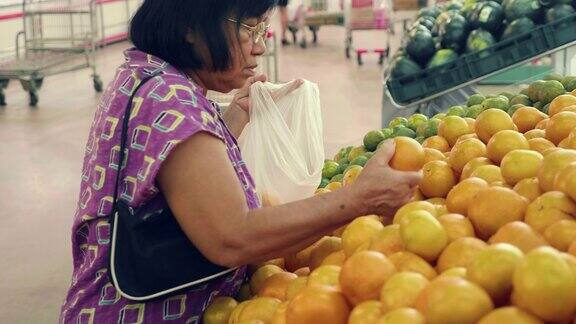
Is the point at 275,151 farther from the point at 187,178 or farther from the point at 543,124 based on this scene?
the point at 187,178

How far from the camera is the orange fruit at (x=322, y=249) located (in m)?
1.72

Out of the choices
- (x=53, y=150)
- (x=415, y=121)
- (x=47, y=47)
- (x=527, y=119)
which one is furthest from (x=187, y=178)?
(x=47, y=47)

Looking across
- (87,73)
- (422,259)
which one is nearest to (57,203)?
(422,259)

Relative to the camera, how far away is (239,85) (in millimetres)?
1773

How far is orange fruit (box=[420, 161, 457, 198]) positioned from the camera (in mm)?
1796

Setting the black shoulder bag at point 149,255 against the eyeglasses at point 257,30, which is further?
the eyeglasses at point 257,30

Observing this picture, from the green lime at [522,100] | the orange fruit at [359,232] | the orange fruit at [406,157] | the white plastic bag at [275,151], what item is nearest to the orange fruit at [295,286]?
the orange fruit at [359,232]

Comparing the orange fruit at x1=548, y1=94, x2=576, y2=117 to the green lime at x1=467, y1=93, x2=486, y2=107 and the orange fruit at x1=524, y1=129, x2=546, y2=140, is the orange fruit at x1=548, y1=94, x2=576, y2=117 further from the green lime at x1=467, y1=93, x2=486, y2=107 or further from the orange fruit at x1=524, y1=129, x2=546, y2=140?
the green lime at x1=467, y1=93, x2=486, y2=107

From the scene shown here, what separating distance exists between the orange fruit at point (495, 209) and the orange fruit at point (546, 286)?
0.36 meters

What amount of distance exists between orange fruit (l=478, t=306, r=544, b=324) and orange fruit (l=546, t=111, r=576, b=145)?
35.6 inches

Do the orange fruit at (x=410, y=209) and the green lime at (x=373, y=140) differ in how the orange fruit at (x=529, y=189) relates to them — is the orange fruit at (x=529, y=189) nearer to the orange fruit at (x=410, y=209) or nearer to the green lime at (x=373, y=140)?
the orange fruit at (x=410, y=209)

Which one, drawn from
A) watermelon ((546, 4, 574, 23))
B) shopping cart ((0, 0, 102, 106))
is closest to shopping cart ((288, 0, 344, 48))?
shopping cart ((0, 0, 102, 106))

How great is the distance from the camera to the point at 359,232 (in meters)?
1.56

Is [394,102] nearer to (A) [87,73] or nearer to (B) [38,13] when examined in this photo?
(B) [38,13]
